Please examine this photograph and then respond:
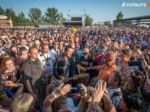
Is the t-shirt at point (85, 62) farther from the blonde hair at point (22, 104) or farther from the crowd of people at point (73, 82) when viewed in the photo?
the blonde hair at point (22, 104)

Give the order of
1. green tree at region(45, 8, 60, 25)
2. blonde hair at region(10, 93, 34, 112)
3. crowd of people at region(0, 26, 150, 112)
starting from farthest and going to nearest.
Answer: green tree at region(45, 8, 60, 25) → crowd of people at region(0, 26, 150, 112) → blonde hair at region(10, 93, 34, 112)

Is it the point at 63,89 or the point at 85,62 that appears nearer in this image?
the point at 63,89

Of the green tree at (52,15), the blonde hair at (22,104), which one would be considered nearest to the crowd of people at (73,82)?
the blonde hair at (22,104)

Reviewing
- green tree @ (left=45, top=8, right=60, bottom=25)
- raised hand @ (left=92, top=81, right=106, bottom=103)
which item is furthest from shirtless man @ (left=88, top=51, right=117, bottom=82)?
green tree @ (left=45, top=8, right=60, bottom=25)

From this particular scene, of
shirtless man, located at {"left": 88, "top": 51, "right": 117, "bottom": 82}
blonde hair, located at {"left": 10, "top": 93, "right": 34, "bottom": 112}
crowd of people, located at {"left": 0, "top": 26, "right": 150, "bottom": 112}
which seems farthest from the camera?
shirtless man, located at {"left": 88, "top": 51, "right": 117, "bottom": 82}

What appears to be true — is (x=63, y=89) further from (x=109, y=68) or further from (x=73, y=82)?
(x=73, y=82)

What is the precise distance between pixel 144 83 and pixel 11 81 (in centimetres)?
271

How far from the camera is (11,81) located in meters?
6.61

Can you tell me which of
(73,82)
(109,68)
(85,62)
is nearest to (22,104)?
(109,68)

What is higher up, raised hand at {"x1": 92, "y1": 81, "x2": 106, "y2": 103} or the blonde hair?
raised hand at {"x1": 92, "y1": 81, "x2": 106, "y2": 103}

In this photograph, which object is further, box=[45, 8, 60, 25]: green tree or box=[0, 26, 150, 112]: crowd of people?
box=[45, 8, 60, 25]: green tree

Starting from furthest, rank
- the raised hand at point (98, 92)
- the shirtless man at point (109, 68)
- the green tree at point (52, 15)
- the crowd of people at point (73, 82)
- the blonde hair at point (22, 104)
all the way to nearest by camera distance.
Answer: the green tree at point (52, 15)
the shirtless man at point (109, 68)
the crowd of people at point (73, 82)
the blonde hair at point (22, 104)
the raised hand at point (98, 92)

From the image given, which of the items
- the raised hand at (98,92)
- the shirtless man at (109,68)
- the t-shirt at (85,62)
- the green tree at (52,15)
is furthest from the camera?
the green tree at (52,15)

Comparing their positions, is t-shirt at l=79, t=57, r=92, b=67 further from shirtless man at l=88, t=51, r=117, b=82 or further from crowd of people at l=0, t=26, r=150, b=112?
shirtless man at l=88, t=51, r=117, b=82
